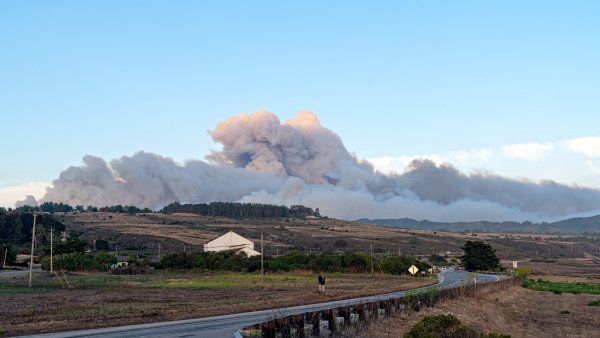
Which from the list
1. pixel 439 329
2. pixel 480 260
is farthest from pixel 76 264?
pixel 439 329

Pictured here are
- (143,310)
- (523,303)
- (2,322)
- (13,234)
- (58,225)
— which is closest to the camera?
(2,322)

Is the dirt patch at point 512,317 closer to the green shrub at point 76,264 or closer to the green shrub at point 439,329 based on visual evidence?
the green shrub at point 439,329

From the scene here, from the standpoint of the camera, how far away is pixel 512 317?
48.4 m

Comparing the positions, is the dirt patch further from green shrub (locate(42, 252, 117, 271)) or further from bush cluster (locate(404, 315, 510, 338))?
green shrub (locate(42, 252, 117, 271))

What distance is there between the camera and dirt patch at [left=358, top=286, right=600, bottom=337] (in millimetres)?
32894

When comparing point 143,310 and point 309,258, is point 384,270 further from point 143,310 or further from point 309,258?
point 143,310

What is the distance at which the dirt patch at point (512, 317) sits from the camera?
108ft

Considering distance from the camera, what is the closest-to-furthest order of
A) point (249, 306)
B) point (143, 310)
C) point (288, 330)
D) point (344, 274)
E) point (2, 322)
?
point (288, 330) < point (2, 322) < point (143, 310) < point (249, 306) < point (344, 274)

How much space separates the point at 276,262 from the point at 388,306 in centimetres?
7050

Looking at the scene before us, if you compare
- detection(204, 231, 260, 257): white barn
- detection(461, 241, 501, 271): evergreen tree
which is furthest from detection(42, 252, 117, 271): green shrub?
detection(461, 241, 501, 271): evergreen tree

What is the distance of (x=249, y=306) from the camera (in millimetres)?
41188

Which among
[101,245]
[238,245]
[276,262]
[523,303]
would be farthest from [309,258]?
[101,245]

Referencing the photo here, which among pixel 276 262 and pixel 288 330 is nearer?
pixel 288 330

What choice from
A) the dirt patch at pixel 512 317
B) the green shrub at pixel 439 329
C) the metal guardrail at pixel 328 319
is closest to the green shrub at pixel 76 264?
the dirt patch at pixel 512 317
